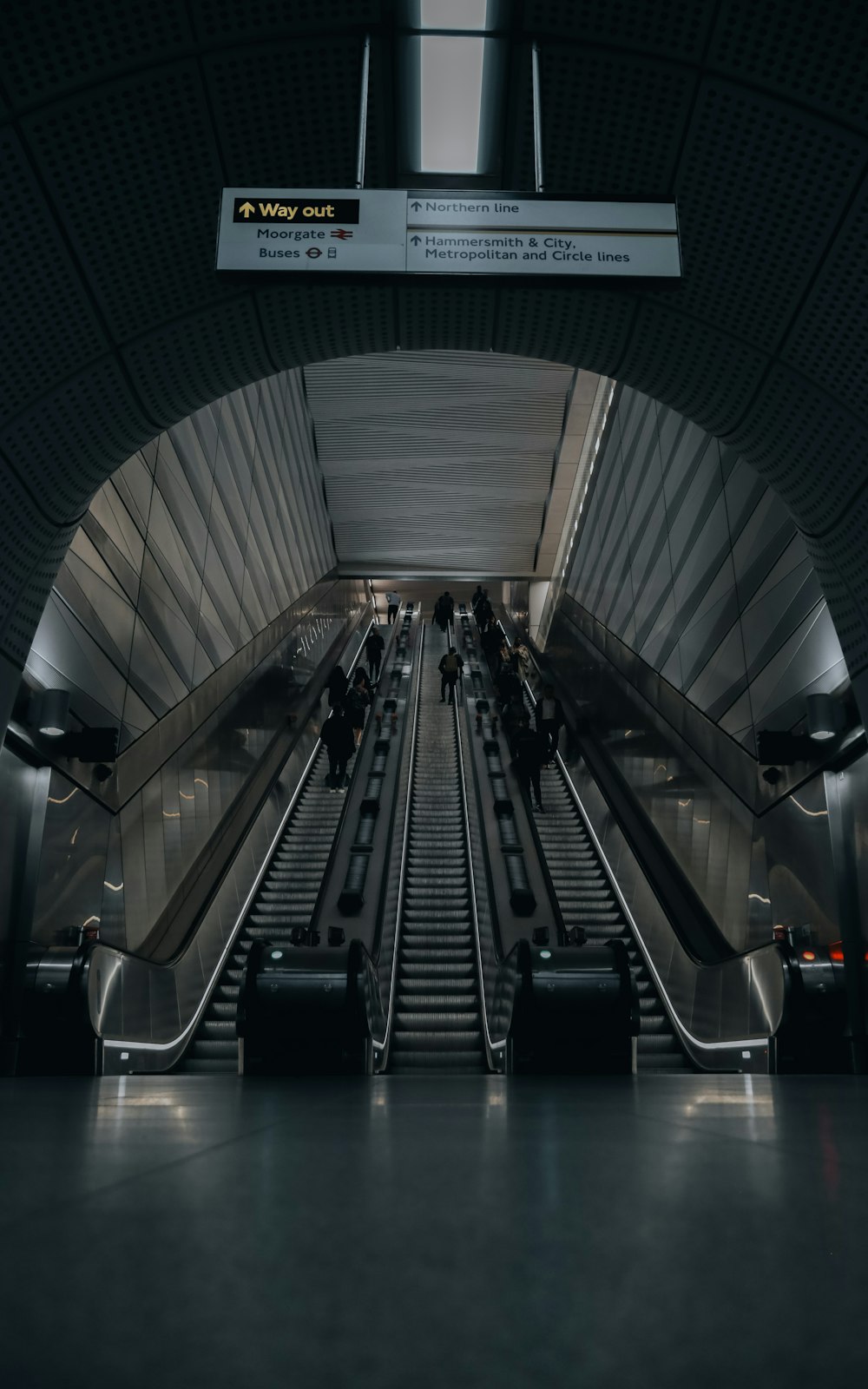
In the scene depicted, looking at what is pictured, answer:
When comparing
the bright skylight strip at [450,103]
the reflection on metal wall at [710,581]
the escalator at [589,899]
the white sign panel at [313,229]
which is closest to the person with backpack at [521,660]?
the reflection on metal wall at [710,581]

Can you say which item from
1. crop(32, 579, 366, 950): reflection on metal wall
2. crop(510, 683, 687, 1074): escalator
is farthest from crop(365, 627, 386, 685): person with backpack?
crop(510, 683, 687, 1074): escalator

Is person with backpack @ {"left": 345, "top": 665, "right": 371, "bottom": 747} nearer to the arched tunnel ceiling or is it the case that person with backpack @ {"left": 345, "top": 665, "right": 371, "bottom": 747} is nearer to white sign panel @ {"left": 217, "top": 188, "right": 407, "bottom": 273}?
the arched tunnel ceiling

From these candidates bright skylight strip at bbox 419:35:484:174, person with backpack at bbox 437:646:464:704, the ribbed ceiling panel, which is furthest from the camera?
the ribbed ceiling panel

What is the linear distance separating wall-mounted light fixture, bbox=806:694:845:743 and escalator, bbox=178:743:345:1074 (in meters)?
4.67

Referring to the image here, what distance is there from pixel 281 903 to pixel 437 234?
960 cm

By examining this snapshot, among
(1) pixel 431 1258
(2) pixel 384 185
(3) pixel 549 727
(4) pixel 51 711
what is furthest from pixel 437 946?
(1) pixel 431 1258

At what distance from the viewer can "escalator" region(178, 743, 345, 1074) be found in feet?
29.8

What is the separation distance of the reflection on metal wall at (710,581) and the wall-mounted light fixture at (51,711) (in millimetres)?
6263

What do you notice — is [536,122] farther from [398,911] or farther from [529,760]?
[529,760]

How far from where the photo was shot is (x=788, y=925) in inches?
338

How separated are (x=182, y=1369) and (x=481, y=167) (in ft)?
16.4

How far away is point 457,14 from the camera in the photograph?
166 inches

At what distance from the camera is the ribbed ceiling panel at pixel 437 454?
2367 cm

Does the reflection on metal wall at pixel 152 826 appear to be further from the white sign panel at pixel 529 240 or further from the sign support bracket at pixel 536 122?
the sign support bracket at pixel 536 122
